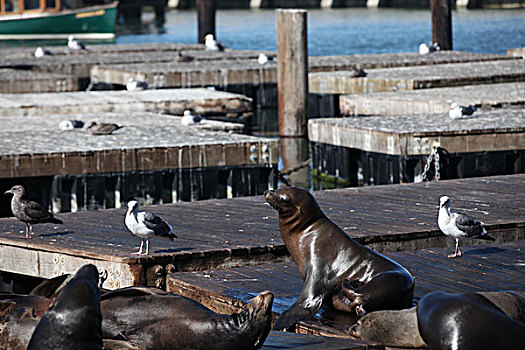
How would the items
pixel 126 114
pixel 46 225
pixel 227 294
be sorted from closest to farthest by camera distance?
pixel 227 294 < pixel 46 225 < pixel 126 114

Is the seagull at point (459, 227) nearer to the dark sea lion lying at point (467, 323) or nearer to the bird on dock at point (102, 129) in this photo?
the dark sea lion lying at point (467, 323)

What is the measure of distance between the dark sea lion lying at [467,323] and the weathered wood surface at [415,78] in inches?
493

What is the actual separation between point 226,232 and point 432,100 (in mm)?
7498

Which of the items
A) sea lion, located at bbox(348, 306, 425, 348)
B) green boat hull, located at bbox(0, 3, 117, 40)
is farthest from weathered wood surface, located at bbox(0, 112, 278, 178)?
green boat hull, located at bbox(0, 3, 117, 40)

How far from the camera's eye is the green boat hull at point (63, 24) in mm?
46750

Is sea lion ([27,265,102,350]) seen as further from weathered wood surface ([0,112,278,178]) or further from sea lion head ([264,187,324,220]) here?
weathered wood surface ([0,112,278,178])

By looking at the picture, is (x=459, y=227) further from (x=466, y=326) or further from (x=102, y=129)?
(x=102, y=129)

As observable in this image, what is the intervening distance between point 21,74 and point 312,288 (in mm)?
15677

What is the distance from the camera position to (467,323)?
3.82 meters

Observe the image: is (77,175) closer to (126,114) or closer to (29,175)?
(29,175)

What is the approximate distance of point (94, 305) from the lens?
3.28m

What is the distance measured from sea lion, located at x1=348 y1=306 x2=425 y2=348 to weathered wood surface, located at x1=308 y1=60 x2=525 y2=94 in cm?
1234

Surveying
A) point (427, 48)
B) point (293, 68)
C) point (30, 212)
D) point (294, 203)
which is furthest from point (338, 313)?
point (427, 48)

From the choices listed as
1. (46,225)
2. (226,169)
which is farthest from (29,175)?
(46,225)
